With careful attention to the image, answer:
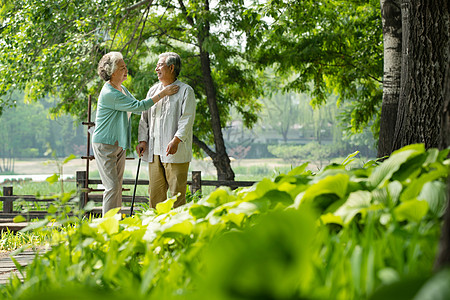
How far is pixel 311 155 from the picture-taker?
59.2 m

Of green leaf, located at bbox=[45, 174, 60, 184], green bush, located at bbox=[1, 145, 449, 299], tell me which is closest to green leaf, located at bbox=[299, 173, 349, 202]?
green bush, located at bbox=[1, 145, 449, 299]

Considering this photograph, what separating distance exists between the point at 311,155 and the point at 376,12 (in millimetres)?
49604

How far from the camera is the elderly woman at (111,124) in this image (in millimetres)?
4484

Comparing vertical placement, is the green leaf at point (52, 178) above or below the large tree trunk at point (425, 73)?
below

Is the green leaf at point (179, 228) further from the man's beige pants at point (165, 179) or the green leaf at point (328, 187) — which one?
the man's beige pants at point (165, 179)

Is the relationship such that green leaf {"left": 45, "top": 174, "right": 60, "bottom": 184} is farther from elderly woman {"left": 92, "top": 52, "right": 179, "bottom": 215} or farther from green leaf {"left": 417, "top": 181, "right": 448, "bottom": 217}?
elderly woman {"left": 92, "top": 52, "right": 179, "bottom": 215}

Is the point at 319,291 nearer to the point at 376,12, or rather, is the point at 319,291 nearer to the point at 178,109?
the point at 178,109

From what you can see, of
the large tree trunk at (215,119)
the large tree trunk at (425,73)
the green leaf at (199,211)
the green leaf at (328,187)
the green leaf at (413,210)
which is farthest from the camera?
the large tree trunk at (215,119)

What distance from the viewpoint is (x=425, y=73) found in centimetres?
354

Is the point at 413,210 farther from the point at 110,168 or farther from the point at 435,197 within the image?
the point at 110,168

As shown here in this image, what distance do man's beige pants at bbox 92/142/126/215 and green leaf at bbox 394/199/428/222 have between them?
3.54 metres

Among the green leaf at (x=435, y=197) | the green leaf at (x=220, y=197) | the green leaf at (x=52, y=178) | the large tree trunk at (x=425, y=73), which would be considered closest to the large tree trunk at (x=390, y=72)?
the large tree trunk at (x=425, y=73)

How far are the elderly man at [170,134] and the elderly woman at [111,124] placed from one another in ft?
0.42

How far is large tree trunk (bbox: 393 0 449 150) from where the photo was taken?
3428 mm
